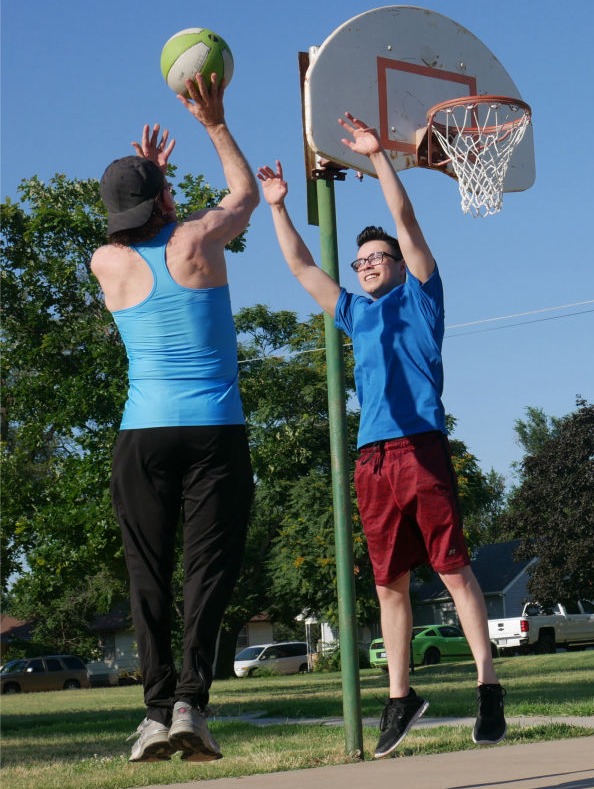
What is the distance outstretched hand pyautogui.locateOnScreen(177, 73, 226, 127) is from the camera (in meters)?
4.64

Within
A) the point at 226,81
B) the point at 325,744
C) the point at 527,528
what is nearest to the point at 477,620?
the point at 226,81

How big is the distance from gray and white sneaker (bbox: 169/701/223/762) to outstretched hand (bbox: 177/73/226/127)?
8.26 feet

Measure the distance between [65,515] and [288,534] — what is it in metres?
12.6

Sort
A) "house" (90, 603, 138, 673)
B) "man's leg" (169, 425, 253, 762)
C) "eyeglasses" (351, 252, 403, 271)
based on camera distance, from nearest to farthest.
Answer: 1. "man's leg" (169, 425, 253, 762)
2. "eyeglasses" (351, 252, 403, 271)
3. "house" (90, 603, 138, 673)

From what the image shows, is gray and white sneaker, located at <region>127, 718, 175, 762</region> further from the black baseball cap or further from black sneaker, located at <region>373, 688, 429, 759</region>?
the black baseball cap

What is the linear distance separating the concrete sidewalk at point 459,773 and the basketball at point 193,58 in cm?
361

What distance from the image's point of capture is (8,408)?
29.4 meters

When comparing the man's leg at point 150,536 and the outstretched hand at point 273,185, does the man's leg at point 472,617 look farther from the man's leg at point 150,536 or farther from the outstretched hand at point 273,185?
the outstretched hand at point 273,185

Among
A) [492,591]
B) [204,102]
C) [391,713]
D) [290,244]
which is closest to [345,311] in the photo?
[290,244]

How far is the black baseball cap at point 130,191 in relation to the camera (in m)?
4.36

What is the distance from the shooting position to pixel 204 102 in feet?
15.3

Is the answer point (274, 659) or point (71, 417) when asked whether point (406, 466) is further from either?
point (274, 659)

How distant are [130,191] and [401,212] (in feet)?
4.49

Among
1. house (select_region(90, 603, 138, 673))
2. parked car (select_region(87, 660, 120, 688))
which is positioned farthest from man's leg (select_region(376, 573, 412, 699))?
house (select_region(90, 603, 138, 673))
